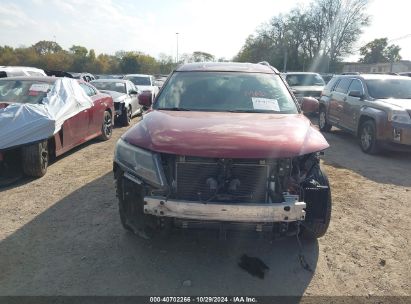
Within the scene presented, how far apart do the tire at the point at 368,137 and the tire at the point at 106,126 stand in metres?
6.06

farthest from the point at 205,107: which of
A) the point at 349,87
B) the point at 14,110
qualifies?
the point at 349,87

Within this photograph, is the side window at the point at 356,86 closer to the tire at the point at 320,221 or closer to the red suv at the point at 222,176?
the red suv at the point at 222,176

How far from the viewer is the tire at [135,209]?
3.37 meters

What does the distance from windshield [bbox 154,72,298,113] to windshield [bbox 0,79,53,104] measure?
9.82ft

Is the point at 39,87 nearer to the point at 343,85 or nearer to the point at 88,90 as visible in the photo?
the point at 88,90

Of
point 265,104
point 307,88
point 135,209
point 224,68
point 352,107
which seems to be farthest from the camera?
point 307,88

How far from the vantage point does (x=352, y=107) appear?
9.41 meters

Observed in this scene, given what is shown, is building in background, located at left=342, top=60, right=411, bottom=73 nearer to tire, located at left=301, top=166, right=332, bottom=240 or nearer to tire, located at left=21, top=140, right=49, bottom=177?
tire, located at left=21, top=140, right=49, bottom=177

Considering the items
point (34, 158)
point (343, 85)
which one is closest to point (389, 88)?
point (343, 85)

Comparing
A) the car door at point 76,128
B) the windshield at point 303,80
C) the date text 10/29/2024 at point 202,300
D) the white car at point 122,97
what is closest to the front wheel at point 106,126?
the car door at point 76,128

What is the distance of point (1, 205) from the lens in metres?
4.85

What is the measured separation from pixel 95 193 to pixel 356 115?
21.7ft

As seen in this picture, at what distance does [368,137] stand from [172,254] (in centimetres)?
638

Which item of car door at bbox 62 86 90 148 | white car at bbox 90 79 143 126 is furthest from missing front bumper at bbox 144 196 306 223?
white car at bbox 90 79 143 126
